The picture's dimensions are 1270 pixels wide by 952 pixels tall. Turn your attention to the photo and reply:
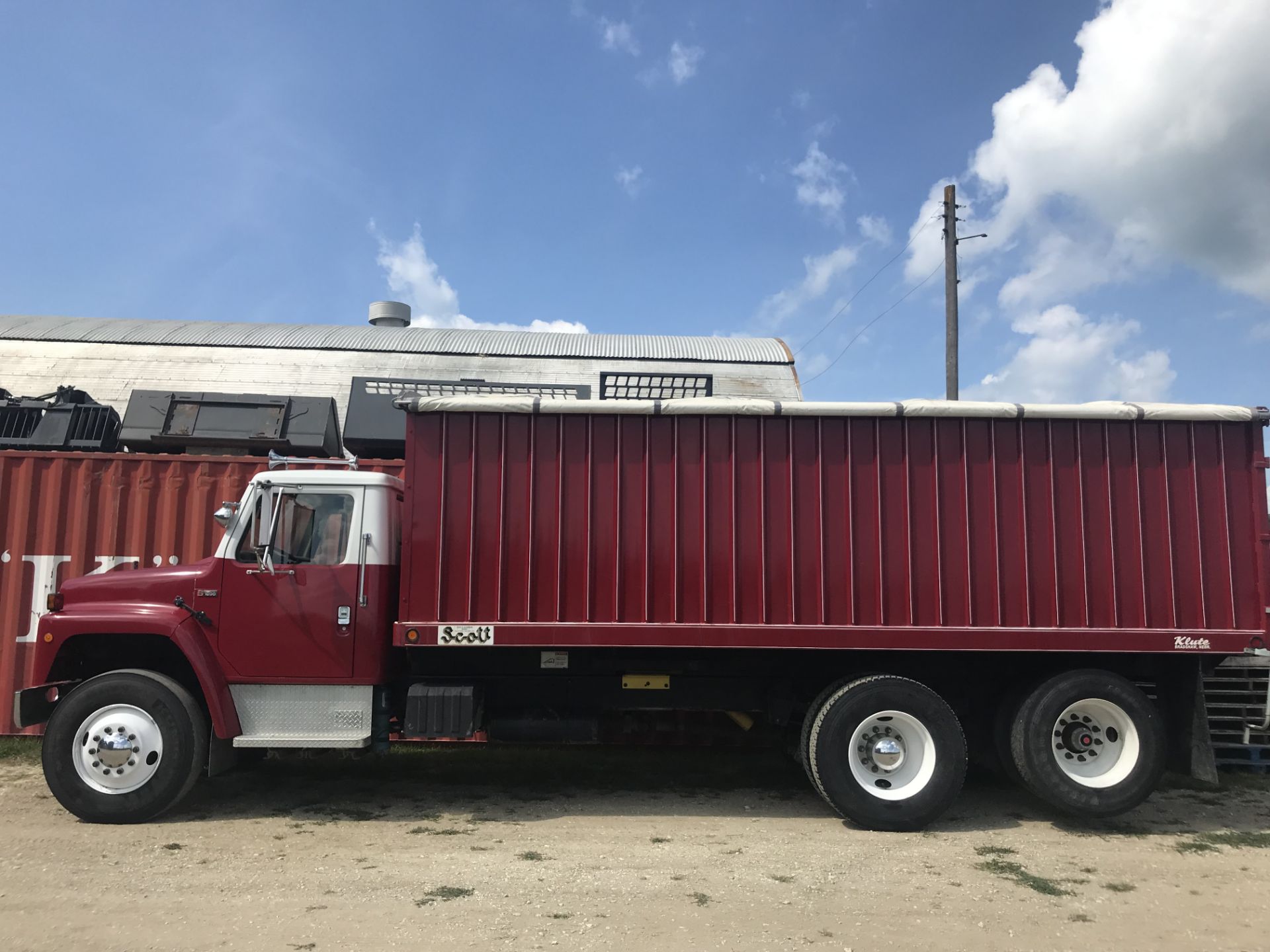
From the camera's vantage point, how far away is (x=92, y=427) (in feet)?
32.1

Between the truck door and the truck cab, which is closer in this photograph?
the truck cab

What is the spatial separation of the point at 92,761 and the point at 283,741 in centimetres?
129

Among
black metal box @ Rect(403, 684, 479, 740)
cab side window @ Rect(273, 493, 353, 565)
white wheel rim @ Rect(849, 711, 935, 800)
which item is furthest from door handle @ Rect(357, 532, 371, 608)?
white wheel rim @ Rect(849, 711, 935, 800)

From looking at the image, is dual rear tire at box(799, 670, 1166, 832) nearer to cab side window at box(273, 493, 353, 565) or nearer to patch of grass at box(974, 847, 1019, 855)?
patch of grass at box(974, 847, 1019, 855)

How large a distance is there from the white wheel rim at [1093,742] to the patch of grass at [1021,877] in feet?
3.57

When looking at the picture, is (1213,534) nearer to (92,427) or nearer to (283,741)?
(283,741)

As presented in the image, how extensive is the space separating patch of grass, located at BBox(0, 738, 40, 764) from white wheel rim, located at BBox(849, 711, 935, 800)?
7296mm

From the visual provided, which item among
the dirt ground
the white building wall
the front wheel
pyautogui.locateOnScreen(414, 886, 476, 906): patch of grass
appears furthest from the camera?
the white building wall

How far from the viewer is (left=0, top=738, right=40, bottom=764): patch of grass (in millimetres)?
7781

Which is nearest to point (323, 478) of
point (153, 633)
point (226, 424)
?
point (153, 633)

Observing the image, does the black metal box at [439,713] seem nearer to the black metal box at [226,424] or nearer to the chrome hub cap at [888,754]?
the chrome hub cap at [888,754]

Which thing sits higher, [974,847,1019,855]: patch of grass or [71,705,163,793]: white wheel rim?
[71,705,163,793]: white wheel rim

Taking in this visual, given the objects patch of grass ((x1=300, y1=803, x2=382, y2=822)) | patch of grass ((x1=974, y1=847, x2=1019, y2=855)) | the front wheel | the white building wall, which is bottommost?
patch of grass ((x1=974, y1=847, x2=1019, y2=855))

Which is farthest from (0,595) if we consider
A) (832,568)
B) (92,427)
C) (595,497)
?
(832,568)
